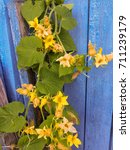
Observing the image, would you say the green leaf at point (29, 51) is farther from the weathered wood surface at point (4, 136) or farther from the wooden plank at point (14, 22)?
the weathered wood surface at point (4, 136)

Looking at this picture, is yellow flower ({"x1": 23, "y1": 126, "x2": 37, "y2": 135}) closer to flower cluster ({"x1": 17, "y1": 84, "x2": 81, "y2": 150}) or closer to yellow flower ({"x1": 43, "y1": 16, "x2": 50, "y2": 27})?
flower cluster ({"x1": 17, "y1": 84, "x2": 81, "y2": 150})

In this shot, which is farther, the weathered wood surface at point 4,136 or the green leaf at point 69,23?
the weathered wood surface at point 4,136

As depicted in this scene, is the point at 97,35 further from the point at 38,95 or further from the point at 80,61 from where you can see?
the point at 38,95

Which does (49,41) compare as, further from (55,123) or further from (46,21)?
(55,123)

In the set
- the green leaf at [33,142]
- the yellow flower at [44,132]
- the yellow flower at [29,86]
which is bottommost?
the green leaf at [33,142]

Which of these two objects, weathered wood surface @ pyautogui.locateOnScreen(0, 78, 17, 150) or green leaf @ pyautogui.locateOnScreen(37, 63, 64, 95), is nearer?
green leaf @ pyautogui.locateOnScreen(37, 63, 64, 95)

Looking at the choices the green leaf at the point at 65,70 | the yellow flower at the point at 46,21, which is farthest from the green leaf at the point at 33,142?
the yellow flower at the point at 46,21

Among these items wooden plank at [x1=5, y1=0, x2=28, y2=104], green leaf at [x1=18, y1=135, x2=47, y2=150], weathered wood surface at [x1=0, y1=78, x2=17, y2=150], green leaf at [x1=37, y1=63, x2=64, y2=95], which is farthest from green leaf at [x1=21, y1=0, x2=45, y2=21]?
green leaf at [x1=18, y1=135, x2=47, y2=150]

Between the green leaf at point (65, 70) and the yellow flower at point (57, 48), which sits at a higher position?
the yellow flower at point (57, 48)
